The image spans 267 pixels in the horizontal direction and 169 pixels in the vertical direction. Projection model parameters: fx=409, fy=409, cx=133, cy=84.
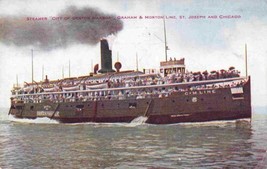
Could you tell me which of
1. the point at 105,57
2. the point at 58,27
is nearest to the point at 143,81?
the point at 105,57

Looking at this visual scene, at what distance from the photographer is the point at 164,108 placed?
9.36 m

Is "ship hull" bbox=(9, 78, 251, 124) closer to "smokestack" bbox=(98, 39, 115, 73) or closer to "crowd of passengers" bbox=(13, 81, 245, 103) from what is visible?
"crowd of passengers" bbox=(13, 81, 245, 103)

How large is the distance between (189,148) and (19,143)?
113 inches

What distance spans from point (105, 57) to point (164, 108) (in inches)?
73.3

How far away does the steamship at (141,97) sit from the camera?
871 centimetres

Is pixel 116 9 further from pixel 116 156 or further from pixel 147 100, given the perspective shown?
pixel 147 100

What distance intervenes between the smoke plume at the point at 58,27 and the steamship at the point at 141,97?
1927 millimetres

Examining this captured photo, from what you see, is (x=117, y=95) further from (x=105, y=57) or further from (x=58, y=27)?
(x=58, y=27)

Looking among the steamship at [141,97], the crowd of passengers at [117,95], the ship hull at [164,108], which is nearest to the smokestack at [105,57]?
the steamship at [141,97]

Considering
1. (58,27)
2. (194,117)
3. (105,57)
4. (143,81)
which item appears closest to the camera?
(58,27)

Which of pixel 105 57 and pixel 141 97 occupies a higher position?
pixel 105 57

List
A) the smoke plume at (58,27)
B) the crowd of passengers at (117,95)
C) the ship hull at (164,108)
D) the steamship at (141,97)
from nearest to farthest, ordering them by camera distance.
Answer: the smoke plume at (58,27), the steamship at (141,97), the ship hull at (164,108), the crowd of passengers at (117,95)

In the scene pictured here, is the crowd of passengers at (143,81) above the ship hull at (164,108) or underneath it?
above

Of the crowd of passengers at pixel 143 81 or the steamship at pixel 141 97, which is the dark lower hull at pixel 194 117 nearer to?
the steamship at pixel 141 97
